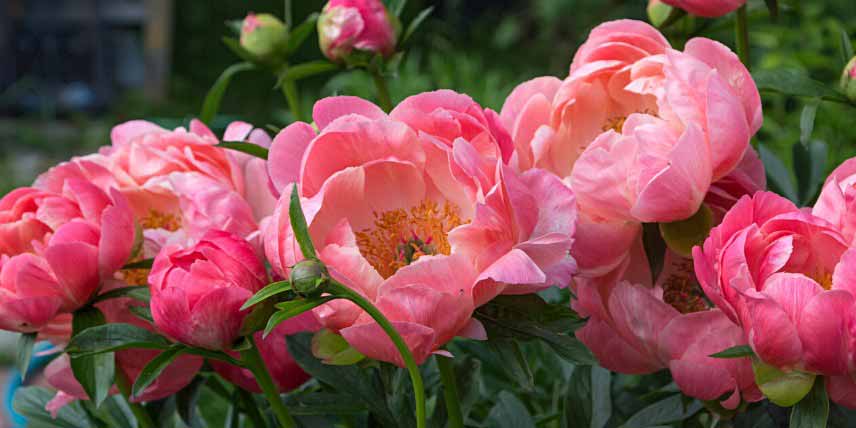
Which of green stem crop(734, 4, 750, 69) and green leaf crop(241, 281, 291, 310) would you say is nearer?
green leaf crop(241, 281, 291, 310)

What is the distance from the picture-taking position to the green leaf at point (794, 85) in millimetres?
558

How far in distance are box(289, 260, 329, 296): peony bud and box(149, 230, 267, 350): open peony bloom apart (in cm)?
7

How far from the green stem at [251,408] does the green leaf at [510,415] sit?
0.13 meters

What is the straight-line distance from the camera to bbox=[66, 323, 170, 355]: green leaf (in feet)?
1.59

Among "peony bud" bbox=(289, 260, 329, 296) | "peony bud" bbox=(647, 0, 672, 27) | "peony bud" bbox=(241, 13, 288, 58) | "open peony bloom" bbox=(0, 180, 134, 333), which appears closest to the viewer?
"peony bud" bbox=(289, 260, 329, 296)

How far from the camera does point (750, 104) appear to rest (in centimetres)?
49

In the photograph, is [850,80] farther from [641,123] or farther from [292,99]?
[292,99]

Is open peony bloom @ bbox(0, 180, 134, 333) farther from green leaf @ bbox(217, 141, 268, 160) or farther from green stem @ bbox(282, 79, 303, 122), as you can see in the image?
green stem @ bbox(282, 79, 303, 122)

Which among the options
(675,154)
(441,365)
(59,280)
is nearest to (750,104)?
(675,154)

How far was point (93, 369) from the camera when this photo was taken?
0.53m

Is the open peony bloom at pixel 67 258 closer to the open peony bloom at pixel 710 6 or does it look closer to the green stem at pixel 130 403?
the green stem at pixel 130 403

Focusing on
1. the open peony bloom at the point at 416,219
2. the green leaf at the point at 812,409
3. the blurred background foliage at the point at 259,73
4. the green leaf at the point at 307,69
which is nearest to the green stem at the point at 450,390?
the open peony bloom at the point at 416,219

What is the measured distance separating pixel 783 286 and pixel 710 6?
19 cm

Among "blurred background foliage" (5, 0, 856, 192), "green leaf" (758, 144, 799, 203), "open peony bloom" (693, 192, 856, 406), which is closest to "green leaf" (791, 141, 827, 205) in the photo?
"green leaf" (758, 144, 799, 203)
